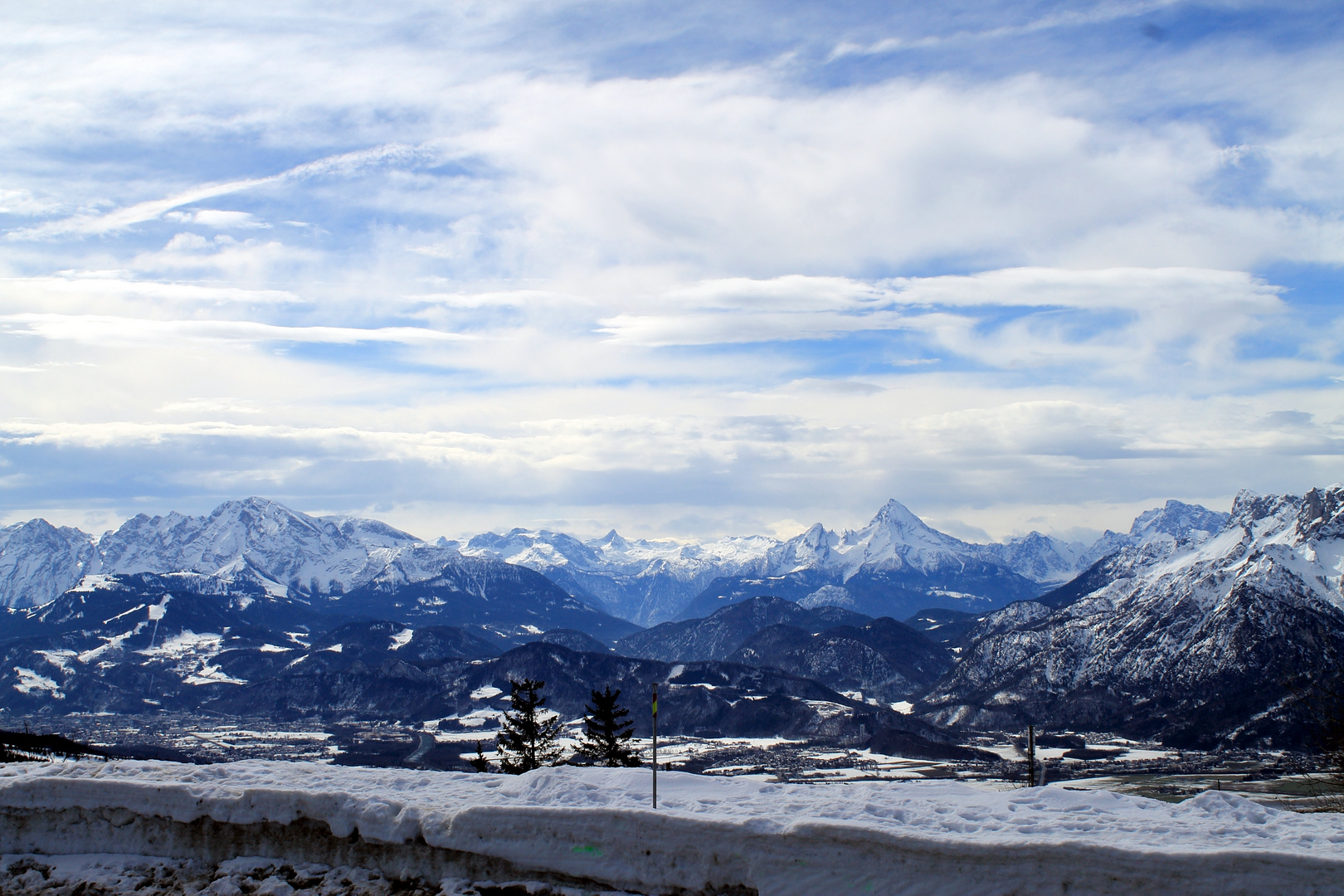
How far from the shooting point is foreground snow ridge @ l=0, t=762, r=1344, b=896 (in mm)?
16812

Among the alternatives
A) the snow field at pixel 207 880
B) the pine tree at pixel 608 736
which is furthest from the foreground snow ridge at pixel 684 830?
the pine tree at pixel 608 736

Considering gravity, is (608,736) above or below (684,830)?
below

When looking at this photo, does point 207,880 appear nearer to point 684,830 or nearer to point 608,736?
point 684,830

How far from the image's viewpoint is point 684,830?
19031 mm

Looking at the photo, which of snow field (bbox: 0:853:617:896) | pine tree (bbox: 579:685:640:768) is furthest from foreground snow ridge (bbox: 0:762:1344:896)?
pine tree (bbox: 579:685:640:768)

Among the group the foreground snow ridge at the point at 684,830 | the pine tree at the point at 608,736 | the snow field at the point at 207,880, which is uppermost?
the foreground snow ridge at the point at 684,830

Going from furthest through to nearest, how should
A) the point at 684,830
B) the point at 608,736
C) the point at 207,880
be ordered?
the point at 608,736 < the point at 207,880 < the point at 684,830

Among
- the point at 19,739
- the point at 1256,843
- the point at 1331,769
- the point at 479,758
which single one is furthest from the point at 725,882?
the point at 19,739

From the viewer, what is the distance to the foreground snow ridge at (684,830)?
1681 cm

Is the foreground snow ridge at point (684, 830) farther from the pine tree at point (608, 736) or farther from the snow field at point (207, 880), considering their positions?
the pine tree at point (608, 736)

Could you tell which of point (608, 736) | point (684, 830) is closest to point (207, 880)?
point (684, 830)

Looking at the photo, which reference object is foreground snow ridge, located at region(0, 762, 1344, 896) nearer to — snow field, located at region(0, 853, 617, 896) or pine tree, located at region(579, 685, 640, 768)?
snow field, located at region(0, 853, 617, 896)

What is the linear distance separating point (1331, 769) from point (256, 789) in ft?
122

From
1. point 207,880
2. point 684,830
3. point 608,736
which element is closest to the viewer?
point 684,830
